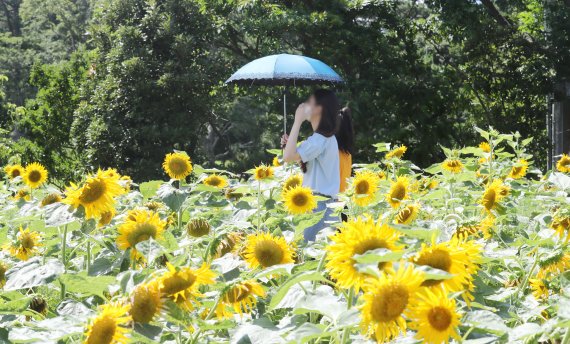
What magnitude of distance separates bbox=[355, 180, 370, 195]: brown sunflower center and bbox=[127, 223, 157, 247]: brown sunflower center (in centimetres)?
97

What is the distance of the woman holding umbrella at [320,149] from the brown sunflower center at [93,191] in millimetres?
2155

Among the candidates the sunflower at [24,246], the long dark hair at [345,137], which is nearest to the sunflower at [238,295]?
the sunflower at [24,246]

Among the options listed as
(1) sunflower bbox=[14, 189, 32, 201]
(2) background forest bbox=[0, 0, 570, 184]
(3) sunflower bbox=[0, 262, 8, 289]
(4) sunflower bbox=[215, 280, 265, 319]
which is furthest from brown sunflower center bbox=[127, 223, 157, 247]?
(2) background forest bbox=[0, 0, 570, 184]

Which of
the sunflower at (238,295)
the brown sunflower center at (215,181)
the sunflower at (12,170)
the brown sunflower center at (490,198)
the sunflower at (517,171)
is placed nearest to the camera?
the sunflower at (238,295)

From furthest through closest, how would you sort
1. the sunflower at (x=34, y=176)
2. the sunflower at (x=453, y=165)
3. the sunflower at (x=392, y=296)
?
the sunflower at (x=34, y=176) → the sunflower at (x=453, y=165) → the sunflower at (x=392, y=296)

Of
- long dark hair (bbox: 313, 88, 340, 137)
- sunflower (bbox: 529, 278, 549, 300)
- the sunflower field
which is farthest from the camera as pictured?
long dark hair (bbox: 313, 88, 340, 137)

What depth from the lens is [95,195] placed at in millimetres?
1769

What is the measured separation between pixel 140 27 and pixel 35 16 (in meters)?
25.0

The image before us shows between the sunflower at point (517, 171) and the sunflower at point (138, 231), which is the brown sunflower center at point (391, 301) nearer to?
the sunflower at point (138, 231)

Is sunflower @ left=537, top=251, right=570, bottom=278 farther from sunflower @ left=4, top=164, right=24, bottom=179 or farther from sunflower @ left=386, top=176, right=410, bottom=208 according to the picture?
sunflower @ left=4, top=164, right=24, bottom=179

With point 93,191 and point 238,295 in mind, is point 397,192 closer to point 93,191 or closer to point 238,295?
point 93,191

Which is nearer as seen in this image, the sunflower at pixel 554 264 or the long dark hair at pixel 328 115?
the sunflower at pixel 554 264

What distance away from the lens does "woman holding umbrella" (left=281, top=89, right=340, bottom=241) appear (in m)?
3.95

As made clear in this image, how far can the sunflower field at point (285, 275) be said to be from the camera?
3.34 feet
